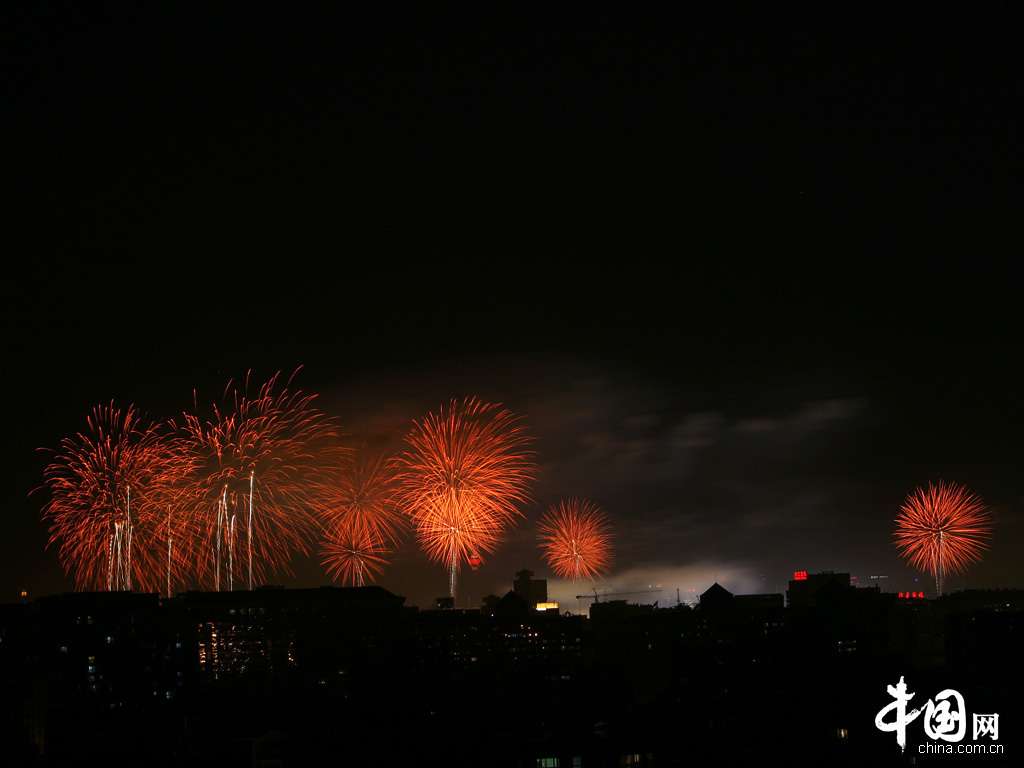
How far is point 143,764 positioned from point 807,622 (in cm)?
12308

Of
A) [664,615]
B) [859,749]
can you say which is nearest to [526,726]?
[859,749]

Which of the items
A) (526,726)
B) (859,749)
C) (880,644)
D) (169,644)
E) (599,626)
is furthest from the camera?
(599,626)

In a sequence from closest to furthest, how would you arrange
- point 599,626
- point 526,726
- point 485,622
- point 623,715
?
point 526,726
point 623,715
point 485,622
point 599,626

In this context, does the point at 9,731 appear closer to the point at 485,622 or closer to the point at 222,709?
the point at 222,709

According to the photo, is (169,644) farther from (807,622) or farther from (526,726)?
(807,622)

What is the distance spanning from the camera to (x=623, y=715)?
6256 cm

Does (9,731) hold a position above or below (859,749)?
below

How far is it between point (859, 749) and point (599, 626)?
125m

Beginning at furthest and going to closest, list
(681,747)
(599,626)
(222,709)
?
(599,626) < (222,709) < (681,747)

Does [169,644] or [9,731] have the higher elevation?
[169,644]

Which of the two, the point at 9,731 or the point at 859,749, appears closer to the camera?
the point at 859,749

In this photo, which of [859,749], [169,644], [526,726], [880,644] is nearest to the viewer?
[859,749]

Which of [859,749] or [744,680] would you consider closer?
[859,749]

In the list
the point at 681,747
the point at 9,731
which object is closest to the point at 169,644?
the point at 9,731
